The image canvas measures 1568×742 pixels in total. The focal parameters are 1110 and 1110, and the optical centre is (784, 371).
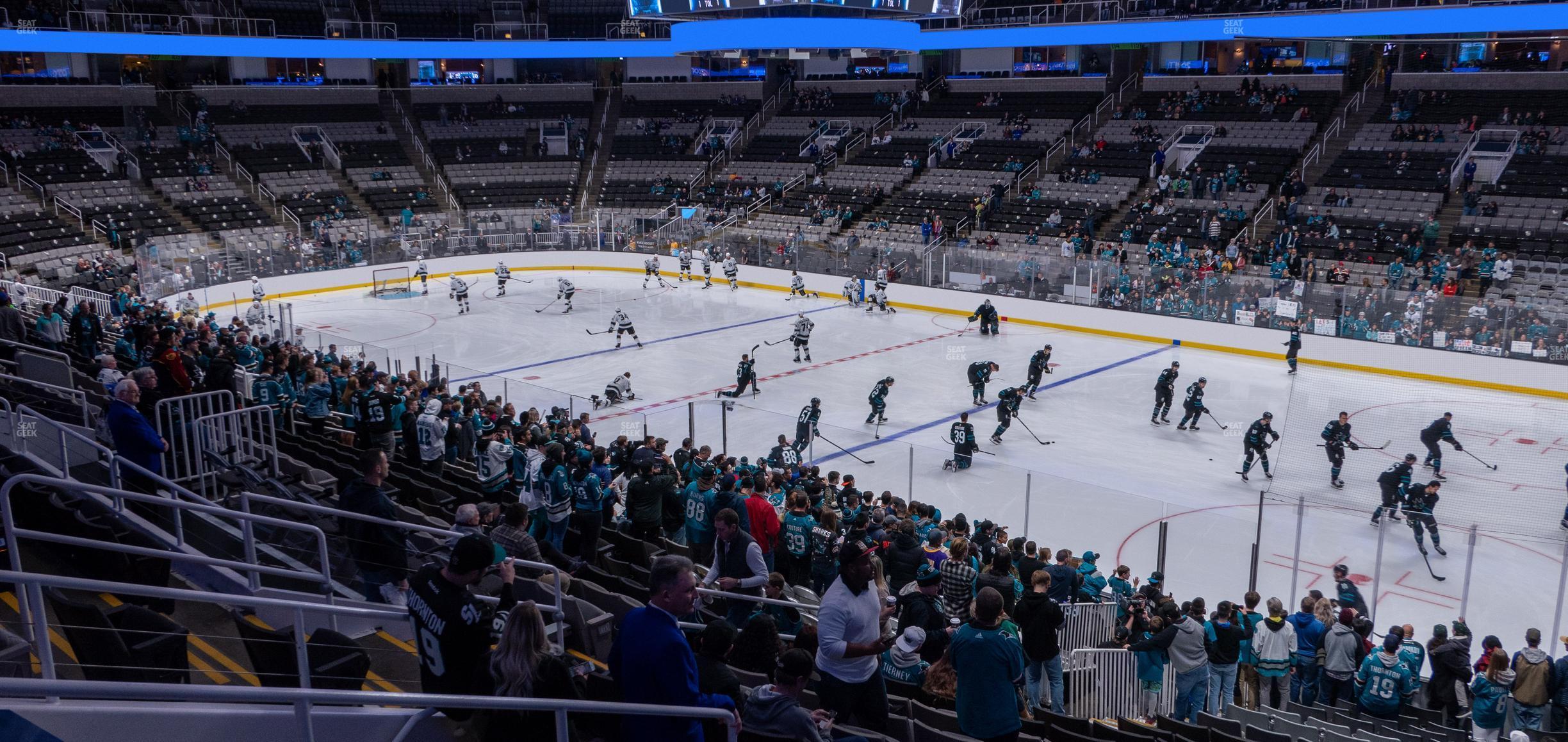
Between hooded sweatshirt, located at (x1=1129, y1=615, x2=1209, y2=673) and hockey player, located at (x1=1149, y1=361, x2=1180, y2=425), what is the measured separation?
1065 cm

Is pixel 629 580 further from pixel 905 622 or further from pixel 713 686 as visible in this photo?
pixel 713 686

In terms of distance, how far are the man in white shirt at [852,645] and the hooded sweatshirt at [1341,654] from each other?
4924 mm

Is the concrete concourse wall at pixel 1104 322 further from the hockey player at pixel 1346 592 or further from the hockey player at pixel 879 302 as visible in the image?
the hockey player at pixel 1346 592

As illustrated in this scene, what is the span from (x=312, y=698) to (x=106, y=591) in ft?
4.45

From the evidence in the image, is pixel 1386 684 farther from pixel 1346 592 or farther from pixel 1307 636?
pixel 1346 592

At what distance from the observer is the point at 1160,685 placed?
8141mm

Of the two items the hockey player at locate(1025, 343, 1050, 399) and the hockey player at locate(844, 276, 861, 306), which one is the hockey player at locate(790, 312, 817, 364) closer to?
the hockey player at locate(1025, 343, 1050, 399)

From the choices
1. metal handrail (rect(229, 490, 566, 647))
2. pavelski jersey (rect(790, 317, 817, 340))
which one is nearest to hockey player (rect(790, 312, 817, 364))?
pavelski jersey (rect(790, 317, 817, 340))

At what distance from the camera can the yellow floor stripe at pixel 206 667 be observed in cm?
478

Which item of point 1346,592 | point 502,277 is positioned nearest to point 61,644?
point 1346,592

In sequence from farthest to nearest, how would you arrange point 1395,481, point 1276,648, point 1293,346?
1. point 1293,346
2. point 1395,481
3. point 1276,648

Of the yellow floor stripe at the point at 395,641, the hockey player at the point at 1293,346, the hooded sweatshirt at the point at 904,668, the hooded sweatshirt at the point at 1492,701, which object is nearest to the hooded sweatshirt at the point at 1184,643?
the hooded sweatshirt at the point at 1492,701

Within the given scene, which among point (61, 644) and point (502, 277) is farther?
point (502, 277)

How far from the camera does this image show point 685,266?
3466 centimetres
